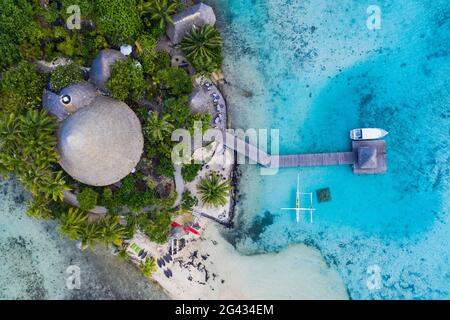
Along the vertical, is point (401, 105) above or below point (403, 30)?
below

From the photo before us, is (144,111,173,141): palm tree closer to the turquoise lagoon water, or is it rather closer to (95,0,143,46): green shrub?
the turquoise lagoon water

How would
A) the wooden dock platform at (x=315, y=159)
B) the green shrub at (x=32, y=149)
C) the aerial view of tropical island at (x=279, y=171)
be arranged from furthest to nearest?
1. the wooden dock platform at (x=315, y=159)
2. the aerial view of tropical island at (x=279, y=171)
3. the green shrub at (x=32, y=149)

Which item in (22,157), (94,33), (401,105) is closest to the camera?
(22,157)

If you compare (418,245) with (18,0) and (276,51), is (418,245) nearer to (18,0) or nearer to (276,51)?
(276,51)

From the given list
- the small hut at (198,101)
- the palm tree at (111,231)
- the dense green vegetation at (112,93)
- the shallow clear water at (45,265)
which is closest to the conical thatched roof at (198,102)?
the small hut at (198,101)

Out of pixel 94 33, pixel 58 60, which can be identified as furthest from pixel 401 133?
pixel 58 60

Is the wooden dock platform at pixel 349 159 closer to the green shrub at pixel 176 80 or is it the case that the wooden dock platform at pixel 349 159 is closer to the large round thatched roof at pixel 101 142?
the green shrub at pixel 176 80

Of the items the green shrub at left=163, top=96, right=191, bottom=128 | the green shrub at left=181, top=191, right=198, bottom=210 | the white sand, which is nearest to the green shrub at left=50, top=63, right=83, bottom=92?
the green shrub at left=163, top=96, right=191, bottom=128
